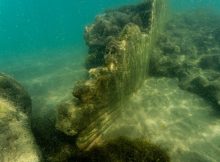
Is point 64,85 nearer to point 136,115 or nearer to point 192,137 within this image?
point 136,115

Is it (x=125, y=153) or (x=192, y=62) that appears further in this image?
(x=192, y=62)

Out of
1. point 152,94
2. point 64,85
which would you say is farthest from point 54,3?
point 152,94

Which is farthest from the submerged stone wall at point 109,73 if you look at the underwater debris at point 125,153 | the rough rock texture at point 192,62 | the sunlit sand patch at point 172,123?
the rough rock texture at point 192,62

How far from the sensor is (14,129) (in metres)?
6.39

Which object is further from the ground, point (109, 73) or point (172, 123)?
point (109, 73)

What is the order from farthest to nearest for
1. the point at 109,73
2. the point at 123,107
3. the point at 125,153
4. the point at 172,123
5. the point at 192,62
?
the point at 192,62 < the point at 123,107 < the point at 172,123 < the point at 109,73 < the point at 125,153

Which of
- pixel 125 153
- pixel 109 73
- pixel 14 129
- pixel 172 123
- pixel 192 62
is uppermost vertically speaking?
pixel 109 73

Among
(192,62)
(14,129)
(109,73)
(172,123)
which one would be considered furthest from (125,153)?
(192,62)

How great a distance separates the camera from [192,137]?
7.25 m

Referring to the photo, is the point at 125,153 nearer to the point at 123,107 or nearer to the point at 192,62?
the point at 123,107

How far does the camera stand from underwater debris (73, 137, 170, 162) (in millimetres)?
5902

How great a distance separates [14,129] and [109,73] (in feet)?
9.75

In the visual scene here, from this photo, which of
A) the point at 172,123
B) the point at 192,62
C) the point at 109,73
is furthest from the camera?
the point at 192,62

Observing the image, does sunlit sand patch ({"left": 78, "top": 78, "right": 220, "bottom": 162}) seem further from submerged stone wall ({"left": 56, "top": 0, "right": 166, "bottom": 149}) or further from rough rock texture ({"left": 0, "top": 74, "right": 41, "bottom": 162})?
rough rock texture ({"left": 0, "top": 74, "right": 41, "bottom": 162})
